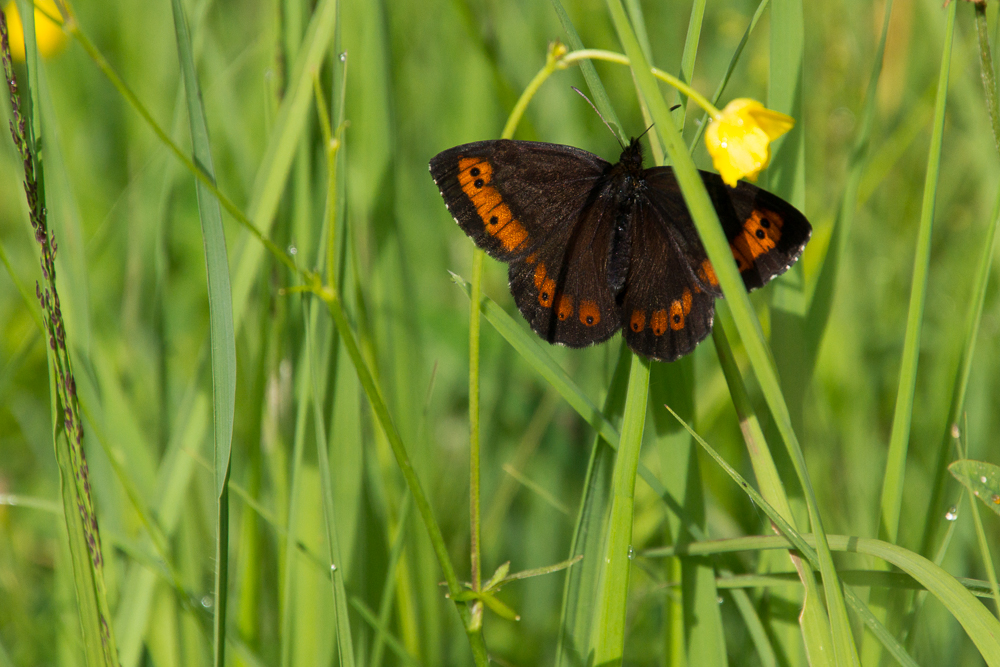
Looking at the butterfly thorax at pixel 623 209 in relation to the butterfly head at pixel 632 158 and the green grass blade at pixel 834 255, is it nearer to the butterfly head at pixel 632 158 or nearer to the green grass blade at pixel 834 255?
the butterfly head at pixel 632 158

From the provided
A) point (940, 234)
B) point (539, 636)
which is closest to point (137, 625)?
point (539, 636)

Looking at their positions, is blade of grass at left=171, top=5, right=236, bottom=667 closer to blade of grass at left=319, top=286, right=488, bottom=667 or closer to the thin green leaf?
blade of grass at left=319, top=286, right=488, bottom=667

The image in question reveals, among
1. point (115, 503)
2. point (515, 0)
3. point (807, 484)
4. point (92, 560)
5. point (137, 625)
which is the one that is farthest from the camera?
point (515, 0)

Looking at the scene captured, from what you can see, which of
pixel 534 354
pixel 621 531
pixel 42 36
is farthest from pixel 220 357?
pixel 42 36

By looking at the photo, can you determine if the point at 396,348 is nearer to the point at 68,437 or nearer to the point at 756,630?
the point at 68,437

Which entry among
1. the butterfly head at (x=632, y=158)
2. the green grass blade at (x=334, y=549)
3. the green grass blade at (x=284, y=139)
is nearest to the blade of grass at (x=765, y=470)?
the butterfly head at (x=632, y=158)

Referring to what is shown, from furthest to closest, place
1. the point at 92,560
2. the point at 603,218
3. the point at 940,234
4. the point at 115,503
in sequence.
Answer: the point at 940,234
the point at 115,503
the point at 603,218
the point at 92,560

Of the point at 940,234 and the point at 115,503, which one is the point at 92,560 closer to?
the point at 115,503
